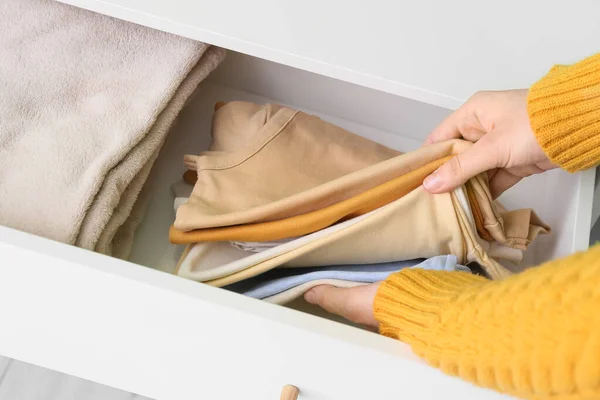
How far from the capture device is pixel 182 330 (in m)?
0.52

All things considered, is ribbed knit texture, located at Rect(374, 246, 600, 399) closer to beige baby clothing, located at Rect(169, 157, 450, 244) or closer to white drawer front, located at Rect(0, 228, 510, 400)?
white drawer front, located at Rect(0, 228, 510, 400)

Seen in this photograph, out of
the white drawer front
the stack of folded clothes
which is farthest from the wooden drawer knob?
the stack of folded clothes

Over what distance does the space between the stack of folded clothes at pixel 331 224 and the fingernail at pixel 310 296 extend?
0.04 ft

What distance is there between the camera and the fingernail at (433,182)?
1.99 feet

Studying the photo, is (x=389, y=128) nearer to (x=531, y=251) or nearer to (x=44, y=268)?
(x=531, y=251)

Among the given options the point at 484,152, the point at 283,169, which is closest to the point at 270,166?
the point at 283,169

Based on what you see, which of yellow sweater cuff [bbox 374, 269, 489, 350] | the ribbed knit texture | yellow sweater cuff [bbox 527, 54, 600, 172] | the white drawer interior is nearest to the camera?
the ribbed knit texture

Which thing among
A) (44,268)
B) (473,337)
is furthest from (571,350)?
(44,268)

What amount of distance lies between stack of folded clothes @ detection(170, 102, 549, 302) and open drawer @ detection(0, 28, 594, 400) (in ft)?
0.23

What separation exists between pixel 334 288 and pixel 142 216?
26 cm

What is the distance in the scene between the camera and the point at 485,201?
63cm

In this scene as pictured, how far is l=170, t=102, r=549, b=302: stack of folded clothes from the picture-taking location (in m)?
0.62

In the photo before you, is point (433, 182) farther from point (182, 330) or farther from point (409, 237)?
point (182, 330)

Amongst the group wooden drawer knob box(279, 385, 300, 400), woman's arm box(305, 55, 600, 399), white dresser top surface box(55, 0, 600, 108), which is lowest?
wooden drawer knob box(279, 385, 300, 400)
